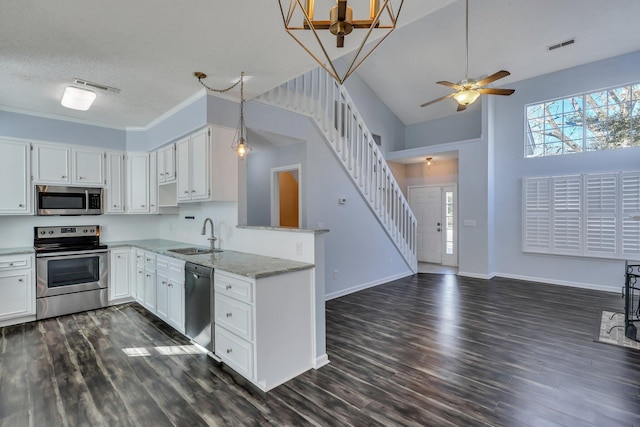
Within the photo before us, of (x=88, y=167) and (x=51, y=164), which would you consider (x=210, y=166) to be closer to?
(x=88, y=167)

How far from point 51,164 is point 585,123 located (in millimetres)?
8590

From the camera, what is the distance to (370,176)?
5.91m

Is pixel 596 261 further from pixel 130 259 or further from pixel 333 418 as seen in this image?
pixel 130 259

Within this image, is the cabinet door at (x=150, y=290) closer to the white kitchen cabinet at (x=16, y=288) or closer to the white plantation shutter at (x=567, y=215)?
the white kitchen cabinet at (x=16, y=288)

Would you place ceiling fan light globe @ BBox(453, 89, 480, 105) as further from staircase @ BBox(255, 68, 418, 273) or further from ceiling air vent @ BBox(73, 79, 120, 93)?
ceiling air vent @ BBox(73, 79, 120, 93)

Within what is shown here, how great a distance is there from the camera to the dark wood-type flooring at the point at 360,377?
216 centimetres

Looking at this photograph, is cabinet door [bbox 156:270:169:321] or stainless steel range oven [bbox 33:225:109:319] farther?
stainless steel range oven [bbox 33:225:109:319]

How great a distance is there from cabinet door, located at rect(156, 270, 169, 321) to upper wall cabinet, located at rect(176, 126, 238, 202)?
97 cm

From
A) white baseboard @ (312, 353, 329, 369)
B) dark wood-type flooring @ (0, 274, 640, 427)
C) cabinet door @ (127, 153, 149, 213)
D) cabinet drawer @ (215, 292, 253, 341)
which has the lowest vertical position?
dark wood-type flooring @ (0, 274, 640, 427)

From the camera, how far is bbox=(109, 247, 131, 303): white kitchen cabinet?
14.9 feet

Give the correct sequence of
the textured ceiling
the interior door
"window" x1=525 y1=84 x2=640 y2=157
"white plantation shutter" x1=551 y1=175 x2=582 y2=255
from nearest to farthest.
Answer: the textured ceiling < "window" x1=525 y1=84 x2=640 y2=157 < "white plantation shutter" x1=551 y1=175 x2=582 y2=255 < the interior door

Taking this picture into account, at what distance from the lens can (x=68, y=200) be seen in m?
4.49

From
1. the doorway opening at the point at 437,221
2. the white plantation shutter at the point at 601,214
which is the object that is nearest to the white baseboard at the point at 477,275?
the doorway opening at the point at 437,221

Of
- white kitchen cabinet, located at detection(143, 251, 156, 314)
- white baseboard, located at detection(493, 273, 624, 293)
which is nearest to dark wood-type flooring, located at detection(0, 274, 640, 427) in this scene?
white kitchen cabinet, located at detection(143, 251, 156, 314)
